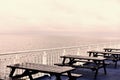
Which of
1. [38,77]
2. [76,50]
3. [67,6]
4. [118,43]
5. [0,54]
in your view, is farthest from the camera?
[67,6]

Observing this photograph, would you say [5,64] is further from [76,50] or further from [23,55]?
[76,50]

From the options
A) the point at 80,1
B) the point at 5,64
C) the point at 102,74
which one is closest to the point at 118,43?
the point at 80,1

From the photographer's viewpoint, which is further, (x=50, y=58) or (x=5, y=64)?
(x=50, y=58)

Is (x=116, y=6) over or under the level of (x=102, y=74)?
over

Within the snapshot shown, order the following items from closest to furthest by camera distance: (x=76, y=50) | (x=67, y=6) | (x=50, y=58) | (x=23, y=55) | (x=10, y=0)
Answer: (x=23, y=55) < (x=50, y=58) < (x=76, y=50) < (x=10, y=0) < (x=67, y=6)

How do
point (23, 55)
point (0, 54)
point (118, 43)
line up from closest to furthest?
point (0, 54), point (23, 55), point (118, 43)

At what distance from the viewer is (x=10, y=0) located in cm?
1595

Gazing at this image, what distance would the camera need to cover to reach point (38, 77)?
23.1 ft

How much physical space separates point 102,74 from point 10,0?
10098 millimetres

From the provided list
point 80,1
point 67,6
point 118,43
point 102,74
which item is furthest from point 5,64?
point 67,6

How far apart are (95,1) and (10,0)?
5.62 metres

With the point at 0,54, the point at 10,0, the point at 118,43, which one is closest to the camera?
the point at 0,54

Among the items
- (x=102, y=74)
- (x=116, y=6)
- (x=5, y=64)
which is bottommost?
(x=102, y=74)

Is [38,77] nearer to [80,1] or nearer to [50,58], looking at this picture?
[50,58]
